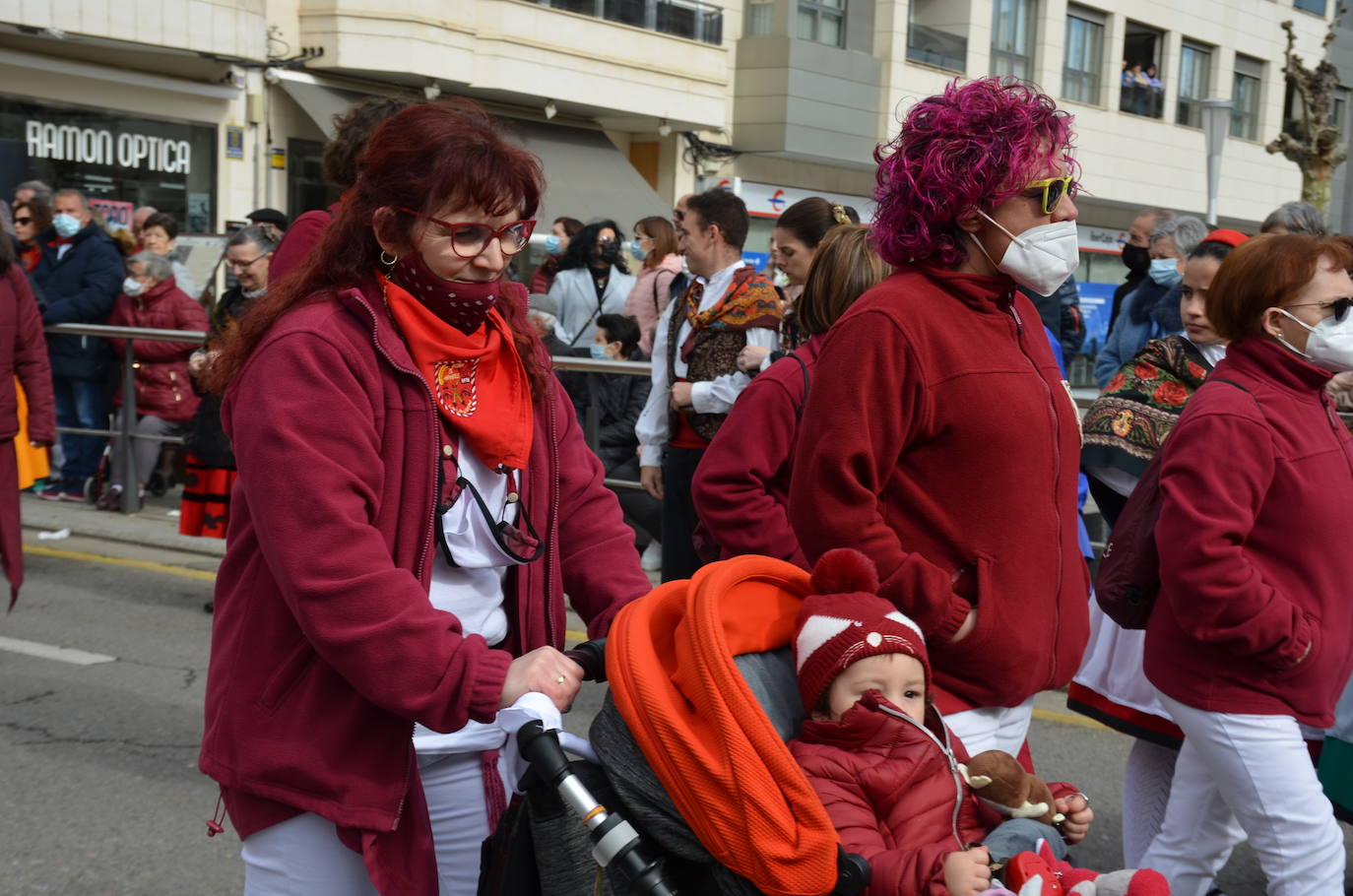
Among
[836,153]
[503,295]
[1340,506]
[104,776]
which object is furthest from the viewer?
[836,153]

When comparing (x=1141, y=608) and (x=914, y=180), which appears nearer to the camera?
(x=914, y=180)

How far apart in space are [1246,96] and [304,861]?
39.3m

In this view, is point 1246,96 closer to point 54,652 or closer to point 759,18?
point 759,18

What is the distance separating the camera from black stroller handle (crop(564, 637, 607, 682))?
2463 mm

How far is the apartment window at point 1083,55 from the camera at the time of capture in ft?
106

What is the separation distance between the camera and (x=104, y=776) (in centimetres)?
540

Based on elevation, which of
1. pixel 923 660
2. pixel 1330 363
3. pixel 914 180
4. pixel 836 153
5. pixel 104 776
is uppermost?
pixel 836 153

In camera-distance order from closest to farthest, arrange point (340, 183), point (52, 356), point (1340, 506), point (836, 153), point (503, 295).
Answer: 1. point (503, 295)
2. point (1340, 506)
3. point (340, 183)
4. point (52, 356)
5. point (836, 153)

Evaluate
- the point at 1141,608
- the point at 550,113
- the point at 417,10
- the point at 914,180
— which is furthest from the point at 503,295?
the point at 550,113

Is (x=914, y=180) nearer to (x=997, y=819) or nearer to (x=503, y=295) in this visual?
(x=503, y=295)

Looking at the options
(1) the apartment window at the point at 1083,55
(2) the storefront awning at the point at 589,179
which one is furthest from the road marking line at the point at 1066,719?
(1) the apartment window at the point at 1083,55

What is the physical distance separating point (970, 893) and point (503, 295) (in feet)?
4.32

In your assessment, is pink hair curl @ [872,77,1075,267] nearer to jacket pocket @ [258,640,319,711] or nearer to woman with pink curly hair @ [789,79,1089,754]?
woman with pink curly hair @ [789,79,1089,754]

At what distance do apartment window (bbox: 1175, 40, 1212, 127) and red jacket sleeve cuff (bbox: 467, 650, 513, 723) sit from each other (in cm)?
3589
